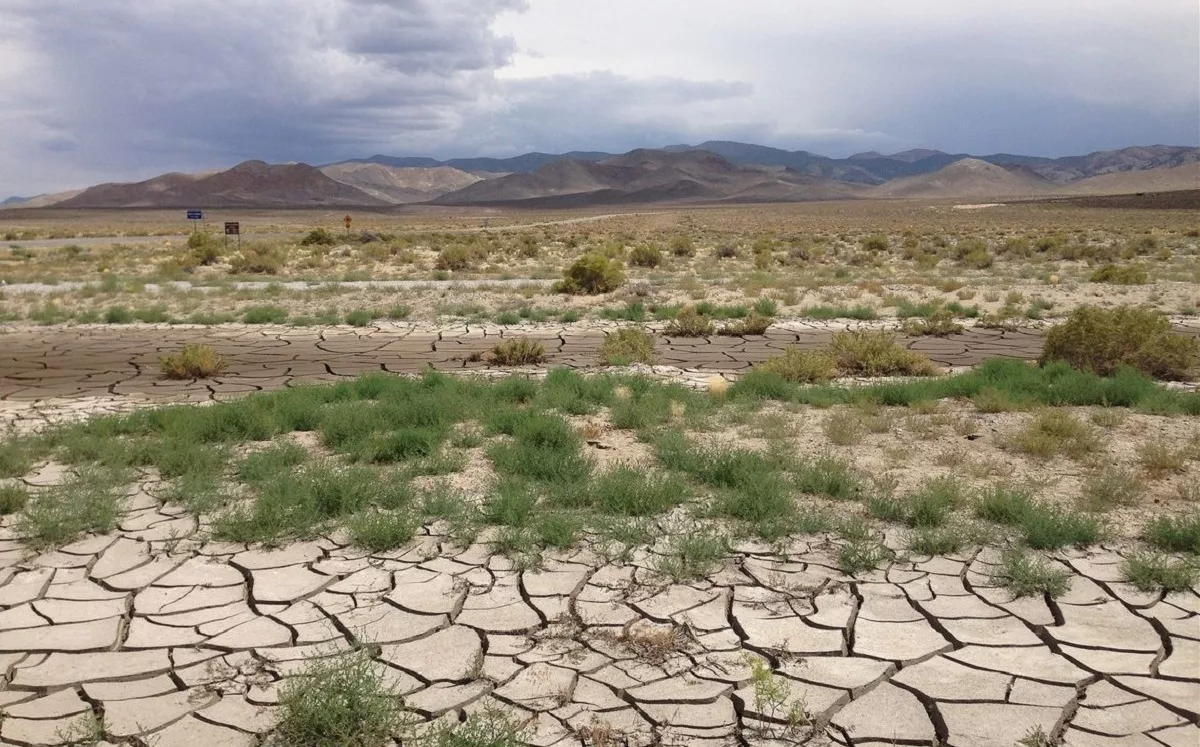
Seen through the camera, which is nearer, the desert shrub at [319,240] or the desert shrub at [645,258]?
the desert shrub at [645,258]

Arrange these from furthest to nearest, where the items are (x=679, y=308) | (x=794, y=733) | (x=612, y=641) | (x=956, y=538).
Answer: (x=679, y=308) → (x=956, y=538) → (x=612, y=641) → (x=794, y=733)

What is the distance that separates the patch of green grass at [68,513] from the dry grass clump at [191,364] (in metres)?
5.19

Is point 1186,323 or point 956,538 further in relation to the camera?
point 1186,323

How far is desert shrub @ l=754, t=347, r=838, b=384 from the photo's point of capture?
1206 centimetres

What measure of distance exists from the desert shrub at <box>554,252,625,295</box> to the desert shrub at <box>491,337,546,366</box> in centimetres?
904

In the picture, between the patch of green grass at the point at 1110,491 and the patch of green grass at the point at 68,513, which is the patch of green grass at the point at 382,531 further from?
the patch of green grass at the point at 1110,491

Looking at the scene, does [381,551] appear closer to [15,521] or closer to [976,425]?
[15,521]

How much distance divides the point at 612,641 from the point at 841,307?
51.9ft

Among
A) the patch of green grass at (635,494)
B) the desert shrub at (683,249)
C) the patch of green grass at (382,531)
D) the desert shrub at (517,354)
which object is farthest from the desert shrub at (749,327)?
the desert shrub at (683,249)

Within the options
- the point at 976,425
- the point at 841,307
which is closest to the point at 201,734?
the point at 976,425

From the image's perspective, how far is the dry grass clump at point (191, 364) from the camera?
12.8m

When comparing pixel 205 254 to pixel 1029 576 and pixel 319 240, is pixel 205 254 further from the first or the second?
pixel 1029 576

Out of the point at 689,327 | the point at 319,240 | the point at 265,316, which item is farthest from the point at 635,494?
the point at 319,240

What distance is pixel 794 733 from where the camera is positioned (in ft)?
14.3
